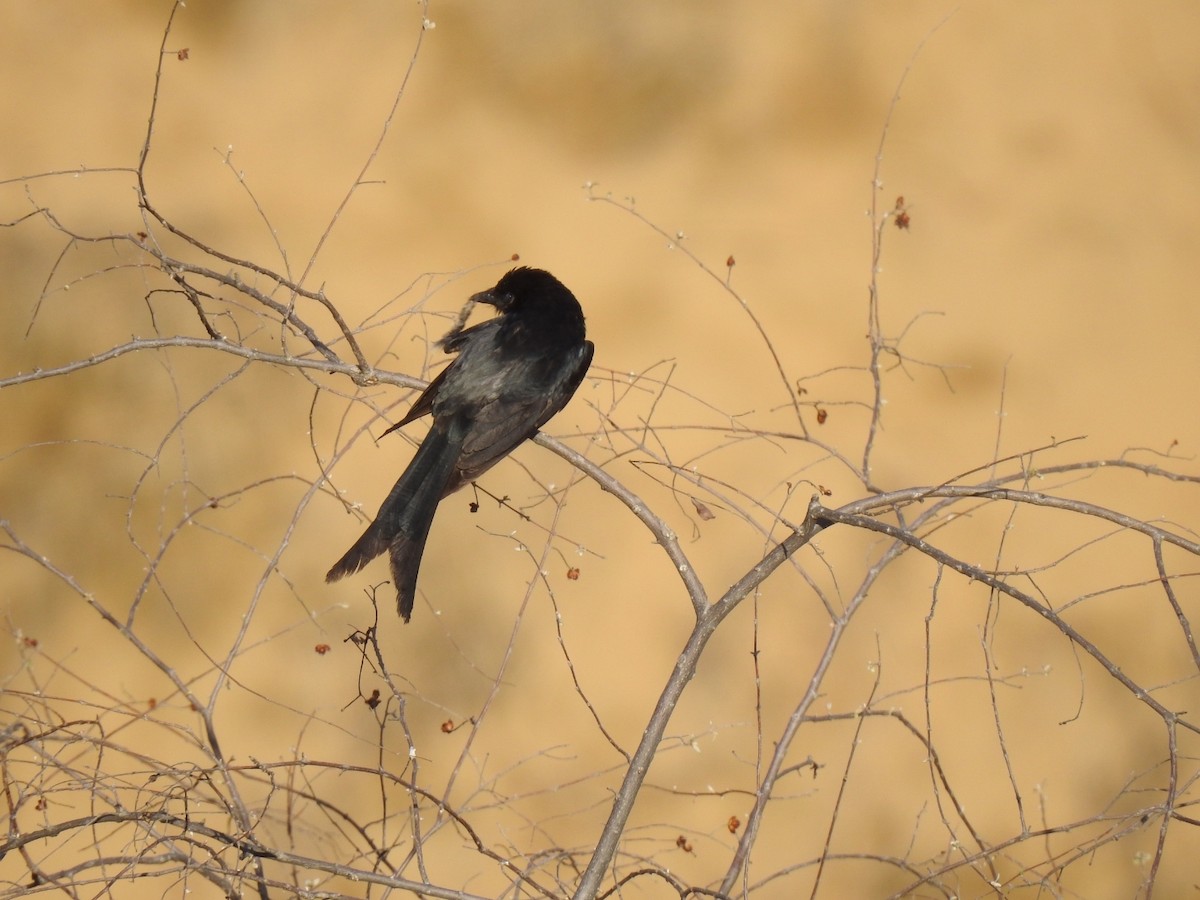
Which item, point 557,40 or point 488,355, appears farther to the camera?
point 557,40

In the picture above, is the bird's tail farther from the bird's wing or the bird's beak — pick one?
the bird's beak

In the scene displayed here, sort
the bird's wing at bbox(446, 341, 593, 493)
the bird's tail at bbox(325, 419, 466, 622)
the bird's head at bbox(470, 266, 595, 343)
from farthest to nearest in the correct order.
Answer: the bird's head at bbox(470, 266, 595, 343) → the bird's wing at bbox(446, 341, 593, 493) → the bird's tail at bbox(325, 419, 466, 622)

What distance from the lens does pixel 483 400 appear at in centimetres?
188

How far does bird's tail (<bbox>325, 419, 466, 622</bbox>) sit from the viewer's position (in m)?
1.58

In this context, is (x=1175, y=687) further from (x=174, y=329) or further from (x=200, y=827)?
(x=174, y=329)

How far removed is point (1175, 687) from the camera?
2484mm

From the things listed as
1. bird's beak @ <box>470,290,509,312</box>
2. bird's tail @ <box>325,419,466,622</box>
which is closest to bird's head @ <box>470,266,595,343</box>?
bird's beak @ <box>470,290,509,312</box>

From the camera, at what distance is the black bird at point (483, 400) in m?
1.66

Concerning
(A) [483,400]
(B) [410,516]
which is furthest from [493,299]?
(B) [410,516]

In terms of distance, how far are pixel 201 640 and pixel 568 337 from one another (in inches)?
46.5

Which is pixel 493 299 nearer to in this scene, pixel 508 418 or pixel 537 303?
pixel 537 303

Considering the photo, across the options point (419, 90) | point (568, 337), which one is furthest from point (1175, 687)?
point (419, 90)

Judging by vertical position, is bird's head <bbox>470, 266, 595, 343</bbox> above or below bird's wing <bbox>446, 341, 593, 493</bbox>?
above

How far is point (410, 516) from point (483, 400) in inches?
10.5
